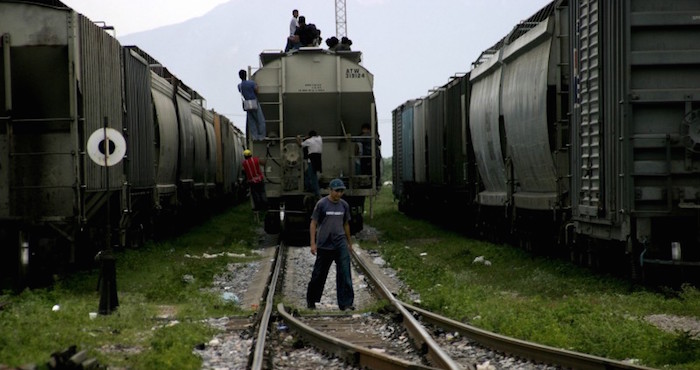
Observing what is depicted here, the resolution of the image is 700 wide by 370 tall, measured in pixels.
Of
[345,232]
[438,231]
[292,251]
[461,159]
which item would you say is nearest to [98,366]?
[345,232]

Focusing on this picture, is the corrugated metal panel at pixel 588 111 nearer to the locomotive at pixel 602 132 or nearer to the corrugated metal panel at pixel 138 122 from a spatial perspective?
the locomotive at pixel 602 132

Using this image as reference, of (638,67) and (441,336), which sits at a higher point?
(638,67)

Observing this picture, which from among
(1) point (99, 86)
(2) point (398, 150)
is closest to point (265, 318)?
(1) point (99, 86)

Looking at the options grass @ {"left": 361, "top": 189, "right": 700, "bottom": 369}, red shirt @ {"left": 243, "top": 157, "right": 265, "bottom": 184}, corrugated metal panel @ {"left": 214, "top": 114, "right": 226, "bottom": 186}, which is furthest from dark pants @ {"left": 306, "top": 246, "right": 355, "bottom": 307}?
corrugated metal panel @ {"left": 214, "top": 114, "right": 226, "bottom": 186}

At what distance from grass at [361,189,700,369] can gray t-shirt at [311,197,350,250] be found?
1346 mm

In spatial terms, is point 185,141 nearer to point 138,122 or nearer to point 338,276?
point 138,122

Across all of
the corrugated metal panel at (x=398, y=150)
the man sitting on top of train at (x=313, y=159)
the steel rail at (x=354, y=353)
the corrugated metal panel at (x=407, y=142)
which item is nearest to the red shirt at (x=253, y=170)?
the man sitting on top of train at (x=313, y=159)

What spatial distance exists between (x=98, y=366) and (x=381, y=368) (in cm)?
227

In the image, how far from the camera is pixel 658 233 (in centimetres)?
1370

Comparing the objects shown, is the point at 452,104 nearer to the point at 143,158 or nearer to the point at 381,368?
the point at 143,158

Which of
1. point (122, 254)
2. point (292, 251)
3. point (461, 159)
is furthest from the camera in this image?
point (461, 159)

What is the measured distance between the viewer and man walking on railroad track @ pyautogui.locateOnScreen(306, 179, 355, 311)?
44.5ft

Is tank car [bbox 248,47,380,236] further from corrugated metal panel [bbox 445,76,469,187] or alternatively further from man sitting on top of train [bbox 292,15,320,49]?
corrugated metal panel [bbox 445,76,469,187]

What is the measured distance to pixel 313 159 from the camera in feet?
78.9
